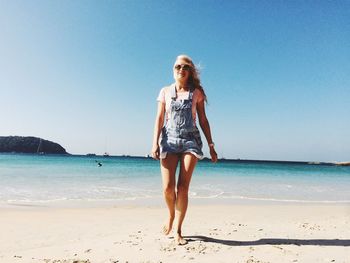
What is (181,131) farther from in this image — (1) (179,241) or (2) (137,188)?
(2) (137,188)

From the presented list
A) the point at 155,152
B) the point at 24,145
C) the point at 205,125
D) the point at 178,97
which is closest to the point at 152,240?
the point at 155,152

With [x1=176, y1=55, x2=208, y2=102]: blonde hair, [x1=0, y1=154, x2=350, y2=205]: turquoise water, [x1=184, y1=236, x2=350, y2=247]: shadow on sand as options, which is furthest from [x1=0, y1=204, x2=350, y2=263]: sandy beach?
[x1=0, y1=154, x2=350, y2=205]: turquoise water

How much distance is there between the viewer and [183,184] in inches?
145

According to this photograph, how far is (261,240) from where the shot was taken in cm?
390

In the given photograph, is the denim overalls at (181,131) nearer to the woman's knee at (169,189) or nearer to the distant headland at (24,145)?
the woman's knee at (169,189)

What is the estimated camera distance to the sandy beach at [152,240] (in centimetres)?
321

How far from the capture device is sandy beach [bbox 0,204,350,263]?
10.5ft

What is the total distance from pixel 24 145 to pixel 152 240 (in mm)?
135936

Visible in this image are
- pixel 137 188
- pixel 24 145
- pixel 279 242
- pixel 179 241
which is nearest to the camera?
pixel 179 241

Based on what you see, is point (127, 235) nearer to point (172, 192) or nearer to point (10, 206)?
point (172, 192)

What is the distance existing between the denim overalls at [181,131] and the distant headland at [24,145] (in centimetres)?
13606

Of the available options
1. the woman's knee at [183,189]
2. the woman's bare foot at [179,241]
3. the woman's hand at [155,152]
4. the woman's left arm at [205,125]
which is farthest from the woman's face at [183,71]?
the woman's bare foot at [179,241]

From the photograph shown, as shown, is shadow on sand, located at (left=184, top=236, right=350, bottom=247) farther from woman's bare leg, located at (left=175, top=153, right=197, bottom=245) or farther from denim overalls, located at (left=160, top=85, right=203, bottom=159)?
denim overalls, located at (left=160, top=85, right=203, bottom=159)

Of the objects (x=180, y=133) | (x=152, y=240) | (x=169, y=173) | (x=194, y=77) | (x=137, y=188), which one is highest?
(x=194, y=77)
